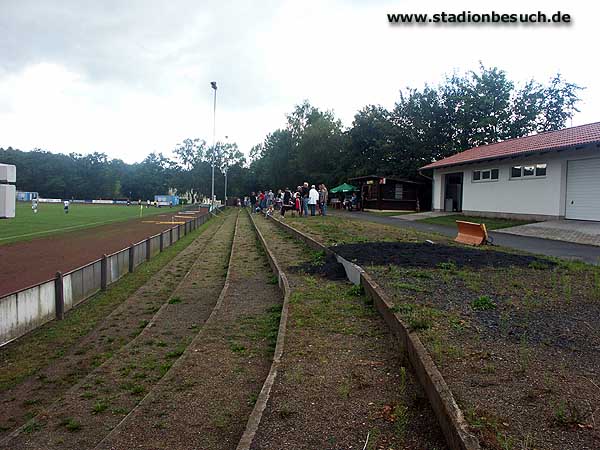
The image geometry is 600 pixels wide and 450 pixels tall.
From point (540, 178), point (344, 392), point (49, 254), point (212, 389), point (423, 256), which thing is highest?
point (540, 178)

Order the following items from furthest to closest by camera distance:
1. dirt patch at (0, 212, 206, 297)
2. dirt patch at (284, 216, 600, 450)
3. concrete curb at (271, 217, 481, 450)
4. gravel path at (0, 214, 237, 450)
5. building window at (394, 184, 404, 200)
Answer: building window at (394, 184, 404, 200) → dirt patch at (0, 212, 206, 297) → gravel path at (0, 214, 237, 450) → dirt patch at (284, 216, 600, 450) → concrete curb at (271, 217, 481, 450)

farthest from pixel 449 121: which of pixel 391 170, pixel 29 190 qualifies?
pixel 29 190

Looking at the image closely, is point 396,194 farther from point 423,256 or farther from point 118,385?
point 118,385

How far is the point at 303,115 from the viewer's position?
81.3 meters

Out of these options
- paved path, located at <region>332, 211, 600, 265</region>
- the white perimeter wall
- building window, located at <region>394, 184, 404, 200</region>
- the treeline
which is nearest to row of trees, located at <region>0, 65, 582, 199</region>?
the treeline

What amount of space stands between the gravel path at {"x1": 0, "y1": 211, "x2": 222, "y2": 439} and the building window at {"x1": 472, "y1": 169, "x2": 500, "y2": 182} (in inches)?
834

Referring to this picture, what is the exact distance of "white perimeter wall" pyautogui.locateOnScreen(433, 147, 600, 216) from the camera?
21.3m

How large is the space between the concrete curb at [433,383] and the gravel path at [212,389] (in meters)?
1.40

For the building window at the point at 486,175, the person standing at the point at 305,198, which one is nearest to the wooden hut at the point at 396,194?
the building window at the point at 486,175

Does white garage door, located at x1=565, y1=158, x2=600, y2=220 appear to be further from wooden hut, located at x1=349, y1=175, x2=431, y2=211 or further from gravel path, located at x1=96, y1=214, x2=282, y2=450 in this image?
wooden hut, located at x1=349, y1=175, x2=431, y2=211

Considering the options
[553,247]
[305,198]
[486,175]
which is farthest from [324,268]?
[486,175]

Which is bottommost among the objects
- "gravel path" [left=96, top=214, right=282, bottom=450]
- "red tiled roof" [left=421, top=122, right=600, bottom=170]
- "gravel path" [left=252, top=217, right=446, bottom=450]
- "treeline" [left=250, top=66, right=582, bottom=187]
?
"gravel path" [left=96, top=214, right=282, bottom=450]

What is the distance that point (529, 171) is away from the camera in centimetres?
2370

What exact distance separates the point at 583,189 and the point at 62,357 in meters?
20.3
